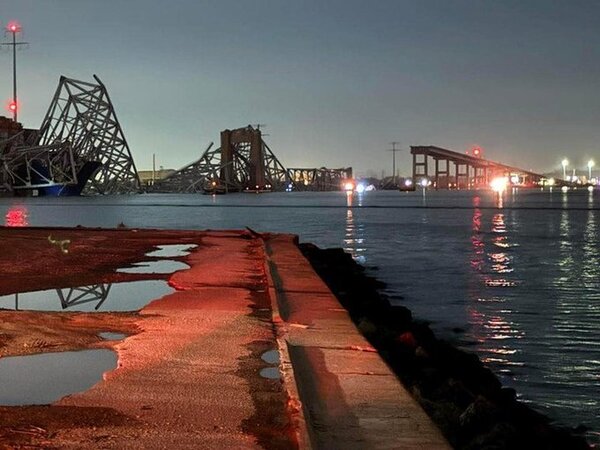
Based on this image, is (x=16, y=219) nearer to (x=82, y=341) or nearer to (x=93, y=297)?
(x=93, y=297)

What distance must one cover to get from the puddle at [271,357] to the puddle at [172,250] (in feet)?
34.9

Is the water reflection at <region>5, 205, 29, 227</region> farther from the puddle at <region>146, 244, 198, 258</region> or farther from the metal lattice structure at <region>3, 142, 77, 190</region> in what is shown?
the metal lattice structure at <region>3, 142, 77, 190</region>

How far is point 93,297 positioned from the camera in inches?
440

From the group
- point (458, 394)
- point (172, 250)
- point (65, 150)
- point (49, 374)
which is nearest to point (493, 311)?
point (172, 250)

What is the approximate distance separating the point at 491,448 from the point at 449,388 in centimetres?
166

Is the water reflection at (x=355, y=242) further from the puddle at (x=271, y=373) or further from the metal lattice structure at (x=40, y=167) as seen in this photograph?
the metal lattice structure at (x=40, y=167)

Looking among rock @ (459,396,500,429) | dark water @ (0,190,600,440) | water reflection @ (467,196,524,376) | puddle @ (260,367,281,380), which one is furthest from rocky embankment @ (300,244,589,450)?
puddle @ (260,367,281,380)

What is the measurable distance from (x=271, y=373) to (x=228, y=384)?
0.47m

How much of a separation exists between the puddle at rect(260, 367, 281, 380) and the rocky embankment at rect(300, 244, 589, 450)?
101 cm

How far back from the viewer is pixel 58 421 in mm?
4754

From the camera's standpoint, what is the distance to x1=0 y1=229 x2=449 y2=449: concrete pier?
4.52 m

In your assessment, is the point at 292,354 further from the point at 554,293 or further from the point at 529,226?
the point at 529,226

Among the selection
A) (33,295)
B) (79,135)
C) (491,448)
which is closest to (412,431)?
(491,448)

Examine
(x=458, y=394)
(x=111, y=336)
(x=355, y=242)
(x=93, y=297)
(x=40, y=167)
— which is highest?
(x=40, y=167)
